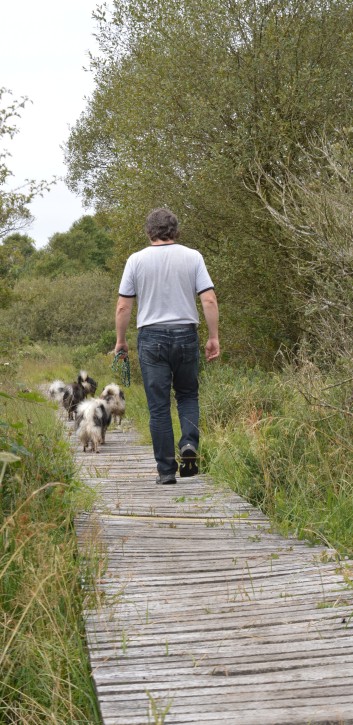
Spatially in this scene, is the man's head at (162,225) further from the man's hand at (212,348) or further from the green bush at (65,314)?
the green bush at (65,314)

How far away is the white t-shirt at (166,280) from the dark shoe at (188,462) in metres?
1.13

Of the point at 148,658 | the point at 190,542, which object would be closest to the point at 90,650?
the point at 148,658

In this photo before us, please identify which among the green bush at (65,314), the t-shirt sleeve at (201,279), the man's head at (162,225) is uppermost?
the man's head at (162,225)

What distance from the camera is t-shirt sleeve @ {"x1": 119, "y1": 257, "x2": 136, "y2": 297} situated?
7648 millimetres

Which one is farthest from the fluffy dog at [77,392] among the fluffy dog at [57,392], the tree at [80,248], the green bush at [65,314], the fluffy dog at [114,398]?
the tree at [80,248]

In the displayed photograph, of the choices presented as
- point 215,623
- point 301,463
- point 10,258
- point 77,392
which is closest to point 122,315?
point 301,463

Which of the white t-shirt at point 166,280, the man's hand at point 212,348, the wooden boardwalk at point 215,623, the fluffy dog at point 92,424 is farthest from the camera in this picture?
the fluffy dog at point 92,424

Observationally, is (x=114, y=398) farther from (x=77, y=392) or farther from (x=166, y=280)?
(x=166, y=280)

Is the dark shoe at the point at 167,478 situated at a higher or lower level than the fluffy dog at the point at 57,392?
higher

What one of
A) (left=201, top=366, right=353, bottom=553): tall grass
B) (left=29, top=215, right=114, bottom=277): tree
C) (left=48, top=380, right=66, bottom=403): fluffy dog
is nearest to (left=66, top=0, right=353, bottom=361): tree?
(left=48, top=380, right=66, bottom=403): fluffy dog

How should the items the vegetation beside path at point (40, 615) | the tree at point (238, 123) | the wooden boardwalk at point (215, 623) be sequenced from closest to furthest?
the wooden boardwalk at point (215, 623) < the vegetation beside path at point (40, 615) < the tree at point (238, 123)

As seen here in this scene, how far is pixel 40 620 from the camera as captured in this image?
416 cm

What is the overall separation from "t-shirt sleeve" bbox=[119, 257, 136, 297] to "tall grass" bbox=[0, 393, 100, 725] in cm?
245

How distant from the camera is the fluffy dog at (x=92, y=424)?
10.9 m
